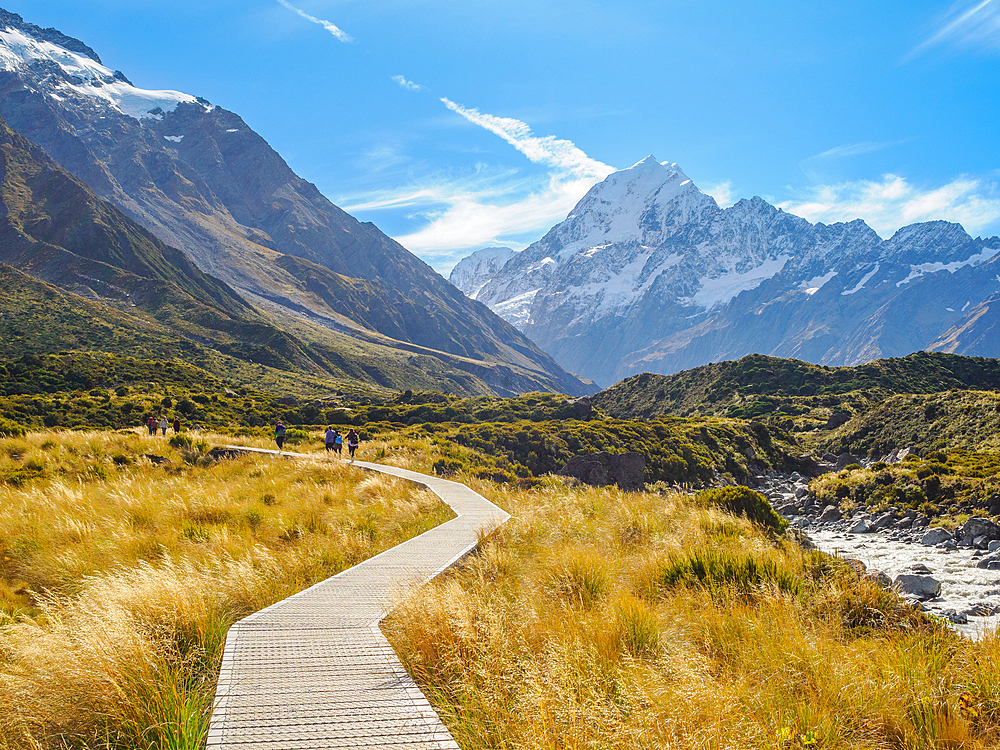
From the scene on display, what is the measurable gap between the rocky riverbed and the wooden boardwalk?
252 inches

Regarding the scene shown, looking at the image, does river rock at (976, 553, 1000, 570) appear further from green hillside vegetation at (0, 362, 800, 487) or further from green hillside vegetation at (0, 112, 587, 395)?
green hillside vegetation at (0, 112, 587, 395)

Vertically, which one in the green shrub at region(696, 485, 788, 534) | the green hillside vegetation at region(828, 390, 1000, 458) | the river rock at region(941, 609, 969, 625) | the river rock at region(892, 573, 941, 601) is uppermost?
the green hillside vegetation at region(828, 390, 1000, 458)

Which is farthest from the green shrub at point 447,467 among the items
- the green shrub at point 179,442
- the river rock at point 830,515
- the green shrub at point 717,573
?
the green shrub at point 717,573

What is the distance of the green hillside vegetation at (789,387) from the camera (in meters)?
66.9

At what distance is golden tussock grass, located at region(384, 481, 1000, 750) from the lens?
324cm

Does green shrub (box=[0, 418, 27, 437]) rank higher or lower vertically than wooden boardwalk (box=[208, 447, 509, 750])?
lower

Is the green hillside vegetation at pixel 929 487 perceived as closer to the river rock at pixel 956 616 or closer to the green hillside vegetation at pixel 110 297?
the river rock at pixel 956 616

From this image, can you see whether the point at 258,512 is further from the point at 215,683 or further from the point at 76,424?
the point at 76,424

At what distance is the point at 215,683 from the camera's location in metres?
3.81

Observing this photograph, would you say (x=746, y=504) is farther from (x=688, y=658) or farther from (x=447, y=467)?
(x=447, y=467)

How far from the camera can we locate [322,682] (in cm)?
365

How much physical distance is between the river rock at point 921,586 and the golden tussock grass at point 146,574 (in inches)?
340

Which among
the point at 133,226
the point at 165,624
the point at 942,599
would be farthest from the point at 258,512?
the point at 133,226

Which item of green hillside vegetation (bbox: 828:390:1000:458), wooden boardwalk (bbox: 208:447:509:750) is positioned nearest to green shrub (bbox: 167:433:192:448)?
wooden boardwalk (bbox: 208:447:509:750)
